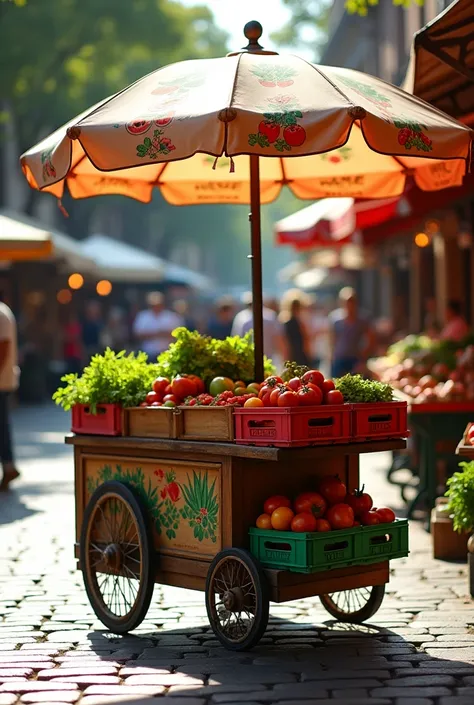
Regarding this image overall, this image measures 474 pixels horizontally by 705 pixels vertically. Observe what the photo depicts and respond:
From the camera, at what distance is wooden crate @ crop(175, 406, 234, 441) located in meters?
6.29

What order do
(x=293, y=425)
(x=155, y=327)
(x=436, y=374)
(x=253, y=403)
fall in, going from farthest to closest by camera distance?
1. (x=155, y=327)
2. (x=436, y=374)
3. (x=253, y=403)
4. (x=293, y=425)

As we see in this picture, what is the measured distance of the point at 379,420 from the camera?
21.2 feet

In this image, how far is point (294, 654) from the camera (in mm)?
6156

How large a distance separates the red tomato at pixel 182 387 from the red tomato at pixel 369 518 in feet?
3.62

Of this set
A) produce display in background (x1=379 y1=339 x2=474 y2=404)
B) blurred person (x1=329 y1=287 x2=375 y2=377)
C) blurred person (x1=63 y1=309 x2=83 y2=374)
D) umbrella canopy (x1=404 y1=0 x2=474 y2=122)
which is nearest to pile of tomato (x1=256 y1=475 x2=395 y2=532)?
umbrella canopy (x1=404 y1=0 x2=474 y2=122)

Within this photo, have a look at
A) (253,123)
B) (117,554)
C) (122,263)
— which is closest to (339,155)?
(253,123)

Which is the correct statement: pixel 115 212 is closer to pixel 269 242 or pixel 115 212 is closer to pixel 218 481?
pixel 218 481

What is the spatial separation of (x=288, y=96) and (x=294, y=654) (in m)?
2.61

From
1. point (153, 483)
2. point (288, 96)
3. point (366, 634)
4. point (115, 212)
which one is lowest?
point (366, 634)

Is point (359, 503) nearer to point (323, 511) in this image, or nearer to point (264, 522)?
point (323, 511)

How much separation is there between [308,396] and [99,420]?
144cm

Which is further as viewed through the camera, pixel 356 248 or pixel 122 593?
pixel 356 248

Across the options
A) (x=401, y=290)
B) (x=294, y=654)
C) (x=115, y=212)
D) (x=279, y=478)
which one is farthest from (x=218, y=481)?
(x=115, y=212)

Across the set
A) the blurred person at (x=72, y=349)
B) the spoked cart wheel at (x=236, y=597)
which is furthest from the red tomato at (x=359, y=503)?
the blurred person at (x=72, y=349)
